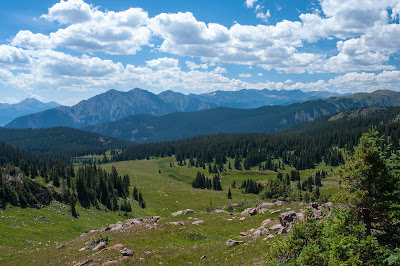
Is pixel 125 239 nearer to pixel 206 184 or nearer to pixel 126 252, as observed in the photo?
pixel 126 252

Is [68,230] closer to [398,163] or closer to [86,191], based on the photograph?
[86,191]

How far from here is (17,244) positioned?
4119 cm

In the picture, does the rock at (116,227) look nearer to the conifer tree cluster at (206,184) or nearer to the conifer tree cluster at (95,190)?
the conifer tree cluster at (95,190)

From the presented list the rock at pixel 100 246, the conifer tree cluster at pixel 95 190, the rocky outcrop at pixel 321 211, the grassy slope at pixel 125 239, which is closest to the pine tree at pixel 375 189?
the grassy slope at pixel 125 239

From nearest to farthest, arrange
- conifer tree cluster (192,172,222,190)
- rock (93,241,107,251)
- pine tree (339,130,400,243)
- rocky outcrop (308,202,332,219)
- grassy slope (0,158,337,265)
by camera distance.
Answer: pine tree (339,130,400,243), rocky outcrop (308,202,332,219), grassy slope (0,158,337,265), rock (93,241,107,251), conifer tree cluster (192,172,222,190)

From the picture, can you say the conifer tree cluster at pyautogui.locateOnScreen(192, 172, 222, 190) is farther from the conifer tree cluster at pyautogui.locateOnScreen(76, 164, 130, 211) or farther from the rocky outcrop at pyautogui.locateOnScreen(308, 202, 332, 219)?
the rocky outcrop at pyautogui.locateOnScreen(308, 202, 332, 219)

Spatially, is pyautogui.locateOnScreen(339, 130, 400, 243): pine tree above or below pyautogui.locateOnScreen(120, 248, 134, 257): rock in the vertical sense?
above

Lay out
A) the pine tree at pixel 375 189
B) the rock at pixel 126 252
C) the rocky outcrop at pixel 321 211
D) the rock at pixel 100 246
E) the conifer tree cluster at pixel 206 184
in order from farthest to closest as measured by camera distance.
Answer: the conifer tree cluster at pixel 206 184 → the rock at pixel 100 246 → the rock at pixel 126 252 → the rocky outcrop at pixel 321 211 → the pine tree at pixel 375 189

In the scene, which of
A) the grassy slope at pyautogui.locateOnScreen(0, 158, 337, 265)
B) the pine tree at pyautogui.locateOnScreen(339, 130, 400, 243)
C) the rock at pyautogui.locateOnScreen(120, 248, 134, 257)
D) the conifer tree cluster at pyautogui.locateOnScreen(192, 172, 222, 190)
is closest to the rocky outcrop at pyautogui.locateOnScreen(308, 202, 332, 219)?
the pine tree at pyautogui.locateOnScreen(339, 130, 400, 243)

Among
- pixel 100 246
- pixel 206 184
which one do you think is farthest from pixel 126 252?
pixel 206 184

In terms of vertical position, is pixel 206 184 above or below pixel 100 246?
below

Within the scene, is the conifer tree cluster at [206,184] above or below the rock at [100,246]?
below

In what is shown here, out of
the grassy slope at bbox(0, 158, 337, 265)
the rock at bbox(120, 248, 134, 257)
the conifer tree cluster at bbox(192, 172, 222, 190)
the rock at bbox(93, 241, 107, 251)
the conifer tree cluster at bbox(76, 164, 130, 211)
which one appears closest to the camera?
the grassy slope at bbox(0, 158, 337, 265)

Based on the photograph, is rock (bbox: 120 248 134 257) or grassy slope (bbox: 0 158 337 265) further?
rock (bbox: 120 248 134 257)
